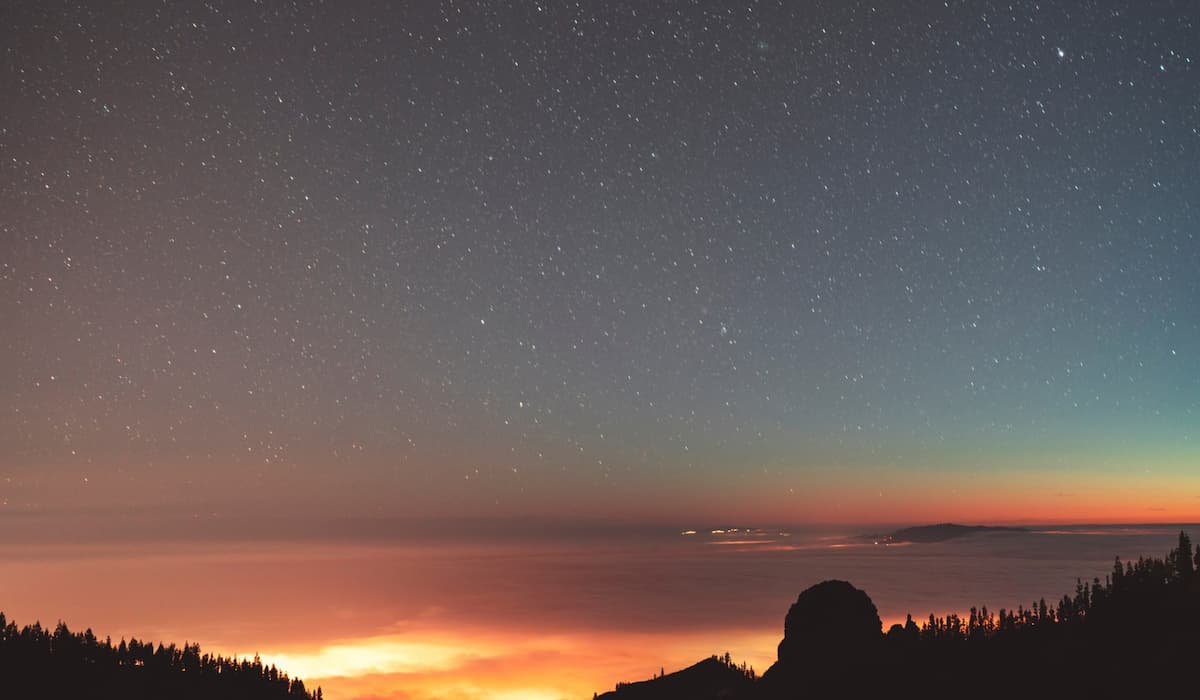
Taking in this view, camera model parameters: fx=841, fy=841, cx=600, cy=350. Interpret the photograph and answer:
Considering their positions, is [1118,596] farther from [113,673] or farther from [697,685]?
[113,673]

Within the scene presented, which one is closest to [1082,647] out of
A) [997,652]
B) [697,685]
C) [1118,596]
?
[997,652]

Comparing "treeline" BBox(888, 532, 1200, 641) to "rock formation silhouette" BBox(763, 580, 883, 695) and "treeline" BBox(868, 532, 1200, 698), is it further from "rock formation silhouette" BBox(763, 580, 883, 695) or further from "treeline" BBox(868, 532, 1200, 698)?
"rock formation silhouette" BBox(763, 580, 883, 695)

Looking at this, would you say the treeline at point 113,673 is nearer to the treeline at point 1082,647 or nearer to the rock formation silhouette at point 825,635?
the rock formation silhouette at point 825,635

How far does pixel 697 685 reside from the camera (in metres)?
45.2

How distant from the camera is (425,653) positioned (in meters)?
176

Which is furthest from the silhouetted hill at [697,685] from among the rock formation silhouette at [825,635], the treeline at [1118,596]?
the treeline at [1118,596]

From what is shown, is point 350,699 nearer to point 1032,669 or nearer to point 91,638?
point 91,638

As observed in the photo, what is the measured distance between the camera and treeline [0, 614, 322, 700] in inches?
2746

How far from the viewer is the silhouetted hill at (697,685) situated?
43.4 metres

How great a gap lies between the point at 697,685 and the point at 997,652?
1683 cm

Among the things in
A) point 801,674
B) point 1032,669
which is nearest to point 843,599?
point 801,674

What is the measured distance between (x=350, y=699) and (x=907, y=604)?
122 m

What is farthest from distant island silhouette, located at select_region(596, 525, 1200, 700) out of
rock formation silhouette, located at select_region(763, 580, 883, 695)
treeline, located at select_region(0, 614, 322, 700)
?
treeline, located at select_region(0, 614, 322, 700)

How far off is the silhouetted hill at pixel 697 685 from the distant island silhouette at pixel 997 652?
0.08 m
